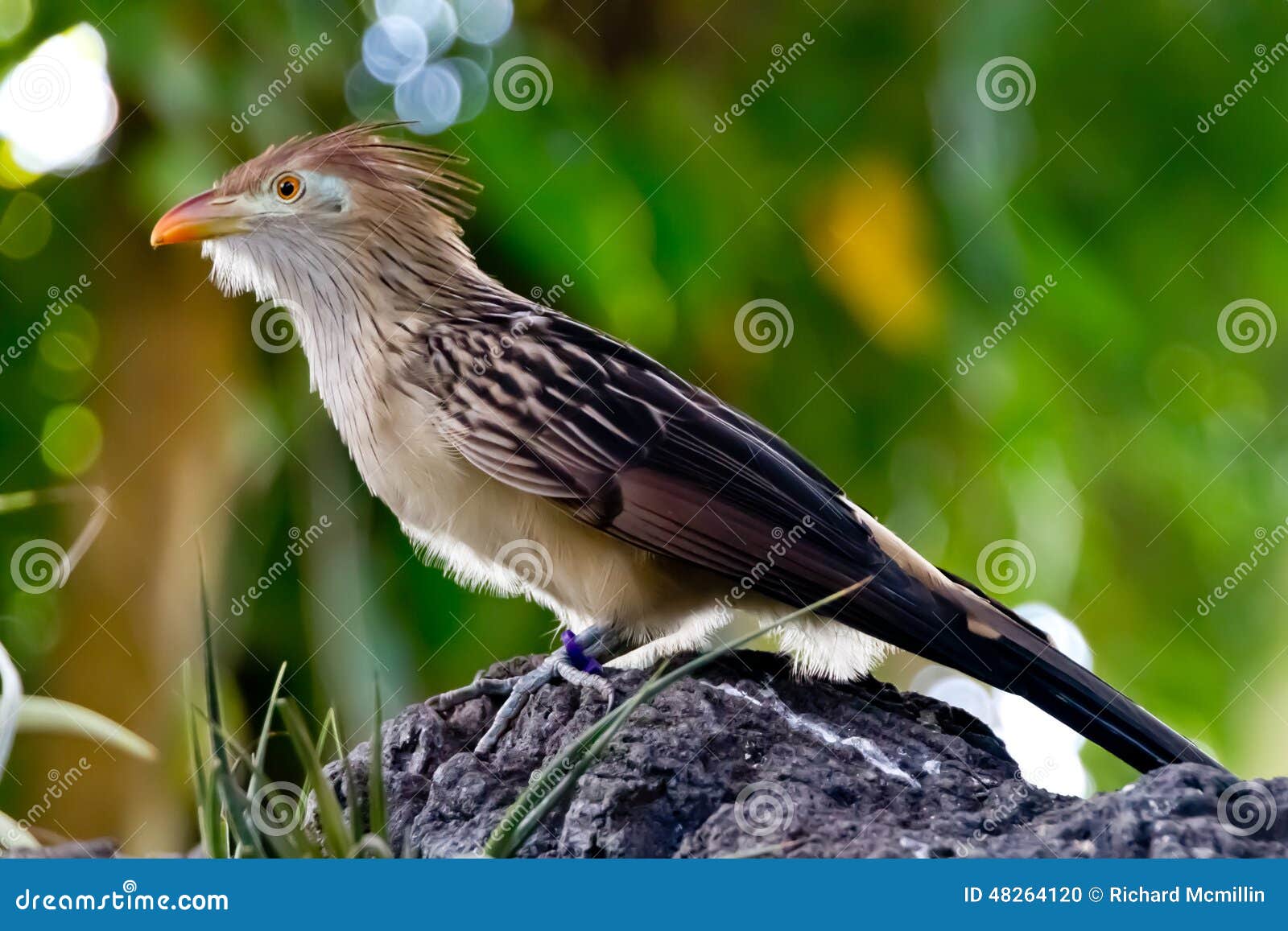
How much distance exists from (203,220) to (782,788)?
1.86 meters

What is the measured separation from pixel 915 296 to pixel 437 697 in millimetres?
2101

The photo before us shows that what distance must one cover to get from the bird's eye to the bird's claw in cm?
124

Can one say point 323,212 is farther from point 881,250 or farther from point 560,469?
point 881,250

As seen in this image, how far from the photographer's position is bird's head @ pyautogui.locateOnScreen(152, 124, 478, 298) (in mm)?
2895

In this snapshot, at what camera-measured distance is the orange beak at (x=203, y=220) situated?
9.27ft

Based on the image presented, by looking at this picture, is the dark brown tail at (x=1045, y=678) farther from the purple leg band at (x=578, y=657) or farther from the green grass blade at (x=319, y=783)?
the green grass blade at (x=319, y=783)

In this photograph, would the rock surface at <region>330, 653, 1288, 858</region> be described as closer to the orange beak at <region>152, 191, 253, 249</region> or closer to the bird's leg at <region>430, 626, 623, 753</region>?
the bird's leg at <region>430, 626, 623, 753</region>

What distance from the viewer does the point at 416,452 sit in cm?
277

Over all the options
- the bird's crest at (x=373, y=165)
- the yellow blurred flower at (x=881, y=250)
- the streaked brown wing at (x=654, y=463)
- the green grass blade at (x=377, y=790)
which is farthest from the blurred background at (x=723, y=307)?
the green grass blade at (x=377, y=790)

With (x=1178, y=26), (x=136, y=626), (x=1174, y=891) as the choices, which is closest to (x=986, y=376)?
(x=1178, y=26)

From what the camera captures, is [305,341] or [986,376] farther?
[986,376]

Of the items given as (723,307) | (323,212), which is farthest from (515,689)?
(723,307)

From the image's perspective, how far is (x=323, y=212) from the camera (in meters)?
2.96

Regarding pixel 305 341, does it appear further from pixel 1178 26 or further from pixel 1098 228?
pixel 1178 26
